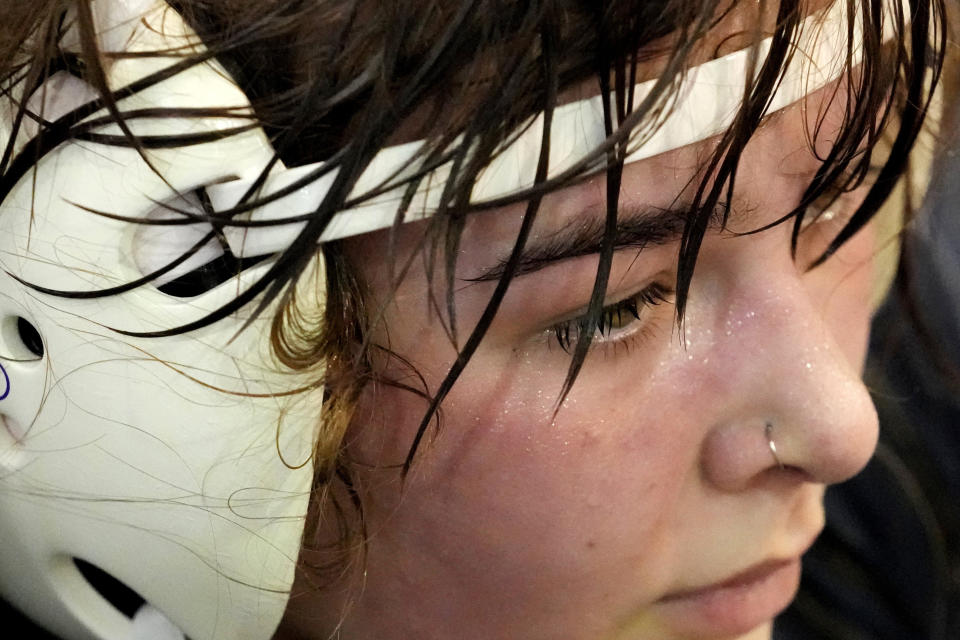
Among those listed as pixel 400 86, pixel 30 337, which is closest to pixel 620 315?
pixel 400 86

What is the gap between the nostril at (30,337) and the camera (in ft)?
2.11

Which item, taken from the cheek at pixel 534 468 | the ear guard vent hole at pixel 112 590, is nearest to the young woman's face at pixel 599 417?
the cheek at pixel 534 468

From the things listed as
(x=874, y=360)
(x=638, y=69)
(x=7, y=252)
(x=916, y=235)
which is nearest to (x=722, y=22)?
(x=638, y=69)

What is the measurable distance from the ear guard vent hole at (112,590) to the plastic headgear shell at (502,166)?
35cm

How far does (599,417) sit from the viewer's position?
0.67 meters

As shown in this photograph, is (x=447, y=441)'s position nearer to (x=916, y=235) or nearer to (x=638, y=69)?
(x=638, y=69)

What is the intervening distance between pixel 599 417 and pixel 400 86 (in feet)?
0.83

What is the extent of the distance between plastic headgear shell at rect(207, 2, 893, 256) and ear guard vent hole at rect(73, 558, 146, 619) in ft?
1.15

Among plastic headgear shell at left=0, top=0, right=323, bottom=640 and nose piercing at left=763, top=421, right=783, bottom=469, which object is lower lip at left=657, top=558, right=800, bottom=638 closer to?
nose piercing at left=763, top=421, right=783, bottom=469

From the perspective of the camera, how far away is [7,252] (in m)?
0.60

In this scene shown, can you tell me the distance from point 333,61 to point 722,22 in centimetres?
22

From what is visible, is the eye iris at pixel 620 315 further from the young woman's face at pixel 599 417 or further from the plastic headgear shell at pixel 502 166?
the plastic headgear shell at pixel 502 166

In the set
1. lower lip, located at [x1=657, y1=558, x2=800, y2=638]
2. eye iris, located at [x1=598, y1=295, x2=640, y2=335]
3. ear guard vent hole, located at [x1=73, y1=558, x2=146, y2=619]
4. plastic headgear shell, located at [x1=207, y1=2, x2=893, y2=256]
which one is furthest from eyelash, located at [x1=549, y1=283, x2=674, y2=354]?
ear guard vent hole, located at [x1=73, y1=558, x2=146, y2=619]

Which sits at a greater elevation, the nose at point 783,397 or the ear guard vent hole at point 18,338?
the ear guard vent hole at point 18,338
